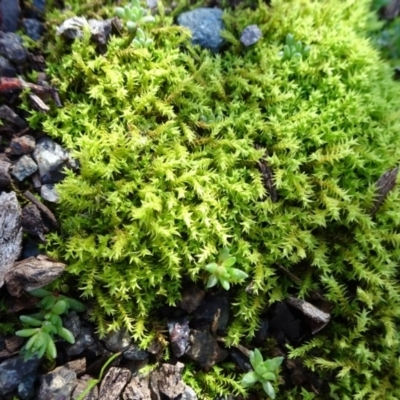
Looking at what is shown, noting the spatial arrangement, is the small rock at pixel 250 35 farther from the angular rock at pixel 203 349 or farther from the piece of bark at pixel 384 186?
the angular rock at pixel 203 349

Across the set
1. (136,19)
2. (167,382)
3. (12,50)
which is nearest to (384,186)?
(167,382)

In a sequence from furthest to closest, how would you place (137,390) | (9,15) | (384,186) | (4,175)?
(9,15), (384,186), (4,175), (137,390)

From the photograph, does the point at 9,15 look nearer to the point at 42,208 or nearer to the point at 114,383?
the point at 42,208

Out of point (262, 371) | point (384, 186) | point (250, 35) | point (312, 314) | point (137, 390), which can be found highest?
point (250, 35)

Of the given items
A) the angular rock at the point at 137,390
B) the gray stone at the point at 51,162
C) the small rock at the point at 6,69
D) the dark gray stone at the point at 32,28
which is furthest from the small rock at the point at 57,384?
the dark gray stone at the point at 32,28

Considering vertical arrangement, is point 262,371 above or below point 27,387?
above

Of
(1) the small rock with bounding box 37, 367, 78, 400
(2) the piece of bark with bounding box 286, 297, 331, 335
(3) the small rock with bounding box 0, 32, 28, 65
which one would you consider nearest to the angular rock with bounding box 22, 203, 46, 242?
(1) the small rock with bounding box 37, 367, 78, 400

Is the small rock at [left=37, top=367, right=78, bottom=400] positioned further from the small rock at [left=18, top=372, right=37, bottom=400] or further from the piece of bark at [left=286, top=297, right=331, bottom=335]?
the piece of bark at [left=286, top=297, right=331, bottom=335]
